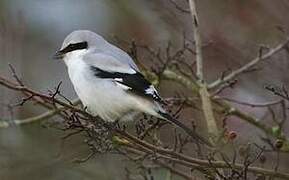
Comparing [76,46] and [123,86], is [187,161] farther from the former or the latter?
[76,46]

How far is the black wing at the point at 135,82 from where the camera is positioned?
3.27 m

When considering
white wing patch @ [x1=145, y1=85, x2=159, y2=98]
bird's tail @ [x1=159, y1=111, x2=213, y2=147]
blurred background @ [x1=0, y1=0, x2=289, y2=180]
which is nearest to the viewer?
bird's tail @ [x1=159, y1=111, x2=213, y2=147]

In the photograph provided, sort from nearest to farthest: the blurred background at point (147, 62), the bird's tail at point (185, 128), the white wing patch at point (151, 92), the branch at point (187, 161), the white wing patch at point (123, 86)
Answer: the branch at point (187, 161) → the bird's tail at point (185, 128) → the white wing patch at point (151, 92) → the white wing patch at point (123, 86) → the blurred background at point (147, 62)

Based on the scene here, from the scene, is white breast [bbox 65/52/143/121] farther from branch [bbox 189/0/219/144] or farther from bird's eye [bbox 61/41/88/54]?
branch [bbox 189/0/219/144]

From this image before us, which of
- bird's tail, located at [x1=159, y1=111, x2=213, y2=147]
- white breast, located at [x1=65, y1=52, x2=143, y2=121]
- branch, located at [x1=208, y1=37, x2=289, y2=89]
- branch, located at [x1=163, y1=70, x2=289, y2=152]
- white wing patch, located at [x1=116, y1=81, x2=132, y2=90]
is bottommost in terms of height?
bird's tail, located at [x1=159, y1=111, x2=213, y2=147]

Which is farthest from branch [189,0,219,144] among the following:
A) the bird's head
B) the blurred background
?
the bird's head

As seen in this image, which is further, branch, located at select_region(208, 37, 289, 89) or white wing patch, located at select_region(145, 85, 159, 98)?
branch, located at select_region(208, 37, 289, 89)

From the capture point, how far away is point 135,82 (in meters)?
3.31

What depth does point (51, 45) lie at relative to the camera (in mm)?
6809

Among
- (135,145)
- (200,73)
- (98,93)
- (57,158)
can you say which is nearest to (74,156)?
(57,158)

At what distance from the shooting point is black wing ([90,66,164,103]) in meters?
3.27

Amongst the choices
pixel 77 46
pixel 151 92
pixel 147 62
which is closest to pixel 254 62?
pixel 151 92

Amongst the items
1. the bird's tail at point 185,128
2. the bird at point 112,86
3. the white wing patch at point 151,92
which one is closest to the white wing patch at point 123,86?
the bird at point 112,86

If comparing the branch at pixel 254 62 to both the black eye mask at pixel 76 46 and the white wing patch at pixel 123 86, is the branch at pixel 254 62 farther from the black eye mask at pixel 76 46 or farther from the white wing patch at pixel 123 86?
the black eye mask at pixel 76 46
